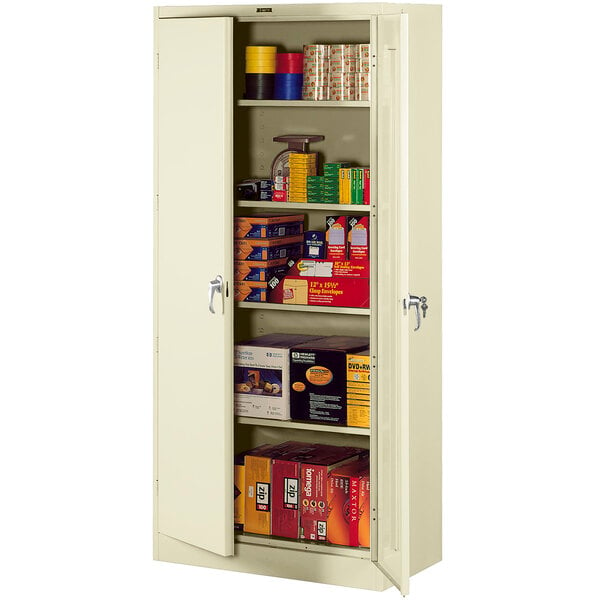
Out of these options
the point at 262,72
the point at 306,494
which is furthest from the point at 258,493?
the point at 262,72

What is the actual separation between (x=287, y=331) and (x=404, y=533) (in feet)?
4.78

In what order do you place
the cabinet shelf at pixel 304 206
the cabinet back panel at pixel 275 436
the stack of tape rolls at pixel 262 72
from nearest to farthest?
the cabinet shelf at pixel 304 206, the stack of tape rolls at pixel 262 72, the cabinet back panel at pixel 275 436

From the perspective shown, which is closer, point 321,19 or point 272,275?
point 321,19

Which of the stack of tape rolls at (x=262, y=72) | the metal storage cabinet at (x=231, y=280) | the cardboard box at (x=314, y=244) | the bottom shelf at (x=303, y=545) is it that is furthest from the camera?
the cardboard box at (x=314, y=244)

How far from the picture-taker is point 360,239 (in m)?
6.27

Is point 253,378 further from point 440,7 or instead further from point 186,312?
point 440,7

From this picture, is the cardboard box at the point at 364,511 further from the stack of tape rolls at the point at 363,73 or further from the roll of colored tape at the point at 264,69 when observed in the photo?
→ the roll of colored tape at the point at 264,69

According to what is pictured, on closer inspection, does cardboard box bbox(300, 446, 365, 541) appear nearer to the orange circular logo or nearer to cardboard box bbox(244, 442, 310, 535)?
cardboard box bbox(244, 442, 310, 535)

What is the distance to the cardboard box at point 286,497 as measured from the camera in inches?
251

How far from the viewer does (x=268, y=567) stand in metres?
6.33

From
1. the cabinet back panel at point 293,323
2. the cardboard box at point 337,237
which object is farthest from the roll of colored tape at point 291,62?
the cabinet back panel at point 293,323

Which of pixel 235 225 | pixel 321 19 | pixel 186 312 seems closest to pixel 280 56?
pixel 321 19

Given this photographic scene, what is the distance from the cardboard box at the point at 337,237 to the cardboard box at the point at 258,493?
91cm

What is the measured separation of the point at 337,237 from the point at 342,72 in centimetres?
69
